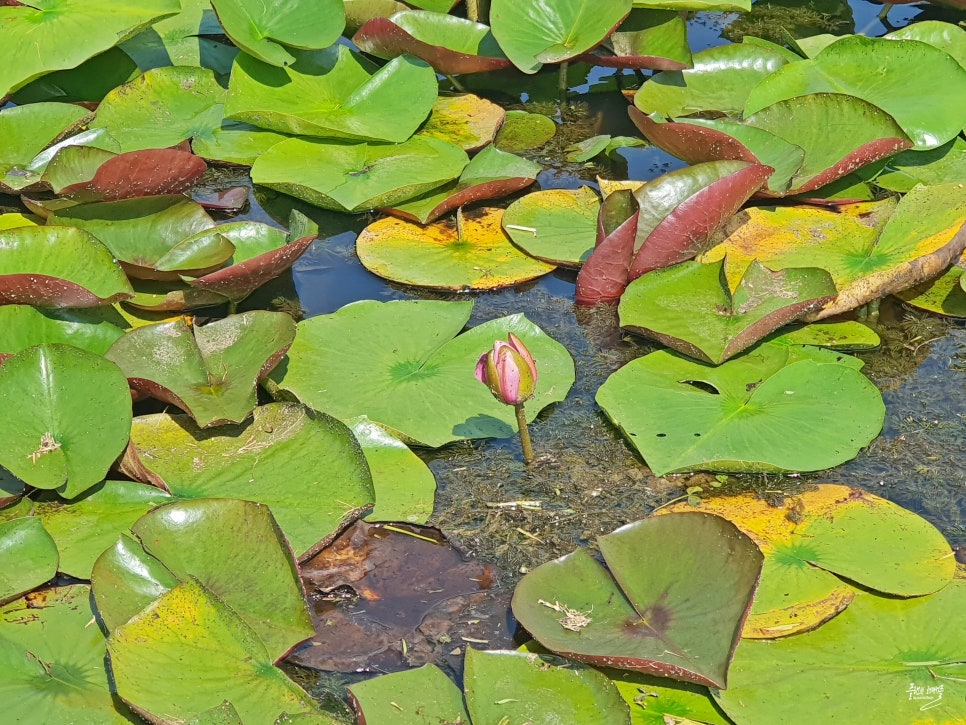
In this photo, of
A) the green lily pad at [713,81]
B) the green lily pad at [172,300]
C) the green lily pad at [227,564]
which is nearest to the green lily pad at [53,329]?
the green lily pad at [172,300]

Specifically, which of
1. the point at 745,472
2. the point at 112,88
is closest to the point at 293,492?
the point at 745,472

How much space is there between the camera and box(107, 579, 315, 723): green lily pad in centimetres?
167

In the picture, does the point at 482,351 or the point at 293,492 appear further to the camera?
the point at 482,351

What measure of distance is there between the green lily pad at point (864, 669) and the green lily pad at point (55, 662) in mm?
1058

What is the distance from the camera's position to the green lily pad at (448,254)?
2.82 metres

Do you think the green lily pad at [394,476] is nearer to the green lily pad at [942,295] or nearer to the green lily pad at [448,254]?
the green lily pad at [448,254]

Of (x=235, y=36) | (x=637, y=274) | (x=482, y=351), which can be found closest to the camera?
(x=482, y=351)

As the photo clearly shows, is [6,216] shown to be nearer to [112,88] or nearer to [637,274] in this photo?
[112,88]

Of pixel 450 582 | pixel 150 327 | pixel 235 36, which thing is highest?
pixel 235 36

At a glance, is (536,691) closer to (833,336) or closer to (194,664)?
(194,664)

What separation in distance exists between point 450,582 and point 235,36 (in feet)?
6.79

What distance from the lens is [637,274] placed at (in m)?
2.73

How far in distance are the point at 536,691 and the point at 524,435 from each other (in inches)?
24.8

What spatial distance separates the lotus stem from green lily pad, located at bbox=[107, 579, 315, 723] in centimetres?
71
